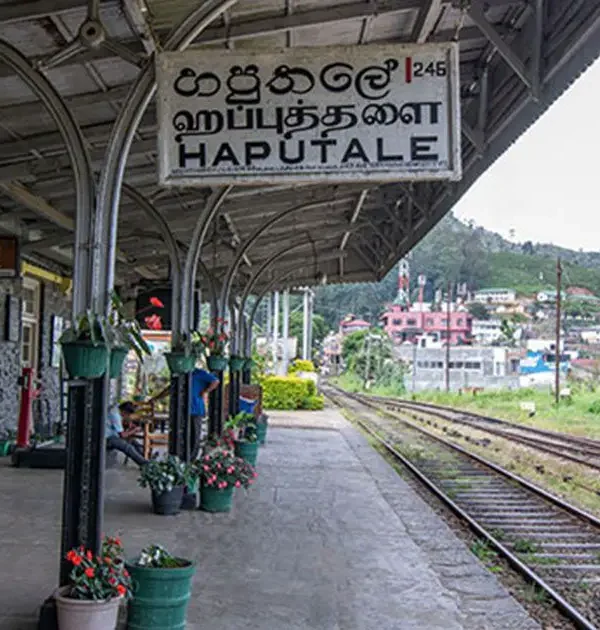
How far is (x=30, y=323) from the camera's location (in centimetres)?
1262

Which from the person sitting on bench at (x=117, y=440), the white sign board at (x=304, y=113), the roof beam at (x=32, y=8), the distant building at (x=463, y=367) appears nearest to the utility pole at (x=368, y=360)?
the distant building at (x=463, y=367)

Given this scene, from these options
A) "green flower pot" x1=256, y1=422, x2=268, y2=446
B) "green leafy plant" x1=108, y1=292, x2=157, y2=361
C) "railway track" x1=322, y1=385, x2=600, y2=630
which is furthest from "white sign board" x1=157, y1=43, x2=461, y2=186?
"green flower pot" x1=256, y1=422, x2=268, y2=446

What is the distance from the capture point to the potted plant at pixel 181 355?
8188 mm

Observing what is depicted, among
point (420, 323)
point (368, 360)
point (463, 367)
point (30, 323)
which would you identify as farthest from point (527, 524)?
point (420, 323)

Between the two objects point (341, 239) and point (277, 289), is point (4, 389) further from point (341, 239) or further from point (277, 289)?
point (277, 289)

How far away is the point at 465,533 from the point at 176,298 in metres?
3.63

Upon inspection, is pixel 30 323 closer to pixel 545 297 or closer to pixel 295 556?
pixel 295 556

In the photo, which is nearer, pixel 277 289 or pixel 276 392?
pixel 277 289

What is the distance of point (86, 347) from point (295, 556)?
272 centimetres

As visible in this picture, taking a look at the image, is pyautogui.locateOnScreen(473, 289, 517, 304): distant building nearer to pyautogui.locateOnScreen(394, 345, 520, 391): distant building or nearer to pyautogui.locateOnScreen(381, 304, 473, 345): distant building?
pyautogui.locateOnScreen(381, 304, 473, 345): distant building

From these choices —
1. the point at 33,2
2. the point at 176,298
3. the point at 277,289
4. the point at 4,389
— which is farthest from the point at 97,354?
the point at 277,289

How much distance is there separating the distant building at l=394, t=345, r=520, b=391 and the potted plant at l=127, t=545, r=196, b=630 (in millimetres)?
47673

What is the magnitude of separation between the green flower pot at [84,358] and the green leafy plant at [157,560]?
919mm

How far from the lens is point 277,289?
20766 millimetres
